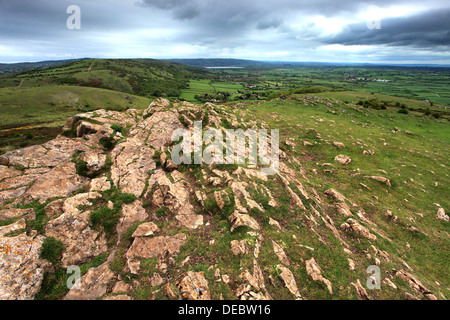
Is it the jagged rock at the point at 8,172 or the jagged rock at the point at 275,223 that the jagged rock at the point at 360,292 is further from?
the jagged rock at the point at 8,172

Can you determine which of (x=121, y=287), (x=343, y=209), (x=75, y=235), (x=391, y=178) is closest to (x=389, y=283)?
(x=343, y=209)

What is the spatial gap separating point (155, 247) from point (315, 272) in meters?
9.56

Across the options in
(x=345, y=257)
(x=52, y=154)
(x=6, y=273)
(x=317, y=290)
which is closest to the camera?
(x=6, y=273)

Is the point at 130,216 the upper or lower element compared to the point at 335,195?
upper

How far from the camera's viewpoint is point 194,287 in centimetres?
842

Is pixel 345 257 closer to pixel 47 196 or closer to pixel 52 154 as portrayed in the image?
pixel 47 196

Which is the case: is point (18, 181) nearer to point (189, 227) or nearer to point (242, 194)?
point (189, 227)

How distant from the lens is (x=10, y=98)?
113688mm

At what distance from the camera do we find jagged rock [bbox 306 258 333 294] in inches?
381

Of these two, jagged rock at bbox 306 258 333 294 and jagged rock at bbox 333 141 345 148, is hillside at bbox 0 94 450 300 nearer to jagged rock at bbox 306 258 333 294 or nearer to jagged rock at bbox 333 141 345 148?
jagged rock at bbox 306 258 333 294

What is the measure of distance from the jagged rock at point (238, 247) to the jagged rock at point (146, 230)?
16.5 ft

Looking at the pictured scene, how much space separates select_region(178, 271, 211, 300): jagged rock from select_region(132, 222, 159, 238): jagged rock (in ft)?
11.8
